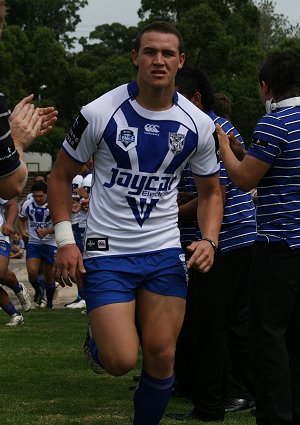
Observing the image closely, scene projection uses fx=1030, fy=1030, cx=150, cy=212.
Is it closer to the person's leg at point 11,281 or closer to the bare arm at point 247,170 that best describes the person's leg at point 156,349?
the bare arm at point 247,170

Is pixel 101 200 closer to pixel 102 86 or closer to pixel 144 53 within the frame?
pixel 144 53

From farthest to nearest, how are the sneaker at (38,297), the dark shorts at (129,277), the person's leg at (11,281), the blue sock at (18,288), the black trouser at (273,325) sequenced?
the sneaker at (38,297) < the blue sock at (18,288) < the person's leg at (11,281) < the black trouser at (273,325) < the dark shorts at (129,277)

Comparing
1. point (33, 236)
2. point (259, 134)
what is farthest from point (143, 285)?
point (33, 236)

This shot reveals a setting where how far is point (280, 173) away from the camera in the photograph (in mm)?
6348

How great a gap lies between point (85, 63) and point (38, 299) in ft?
161

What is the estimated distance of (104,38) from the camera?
3268 inches

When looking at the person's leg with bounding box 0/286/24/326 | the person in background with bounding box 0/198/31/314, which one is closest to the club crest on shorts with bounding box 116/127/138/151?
the person in background with bounding box 0/198/31/314

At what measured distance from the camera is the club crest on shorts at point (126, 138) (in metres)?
6.02

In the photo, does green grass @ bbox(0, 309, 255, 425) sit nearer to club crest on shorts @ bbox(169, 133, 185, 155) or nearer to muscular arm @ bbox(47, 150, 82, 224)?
muscular arm @ bbox(47, 150, 82, 224)

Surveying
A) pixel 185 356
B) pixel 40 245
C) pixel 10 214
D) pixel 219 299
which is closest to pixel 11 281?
pixel 10 214

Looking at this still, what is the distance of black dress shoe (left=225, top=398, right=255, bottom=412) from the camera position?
7.88 metres

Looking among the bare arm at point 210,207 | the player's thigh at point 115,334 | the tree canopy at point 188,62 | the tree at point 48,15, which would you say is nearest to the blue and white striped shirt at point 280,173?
the bare arm at point 210,207

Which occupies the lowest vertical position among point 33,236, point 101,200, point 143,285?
point 33,236

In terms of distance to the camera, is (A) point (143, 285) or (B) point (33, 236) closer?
(A) point (143, 285)
